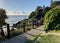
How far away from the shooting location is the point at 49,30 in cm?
1670

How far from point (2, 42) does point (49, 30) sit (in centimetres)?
646

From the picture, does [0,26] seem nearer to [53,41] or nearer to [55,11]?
[53,41]

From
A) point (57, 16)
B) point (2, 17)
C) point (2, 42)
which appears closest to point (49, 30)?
point (57, 16)

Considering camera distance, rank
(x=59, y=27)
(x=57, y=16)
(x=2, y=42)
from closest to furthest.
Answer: (x=2, y=42), (x=59, y=27), (x=57, y=16)

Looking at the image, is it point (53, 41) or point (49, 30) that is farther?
point (49, 30)

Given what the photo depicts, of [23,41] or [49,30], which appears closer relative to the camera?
[23,41]

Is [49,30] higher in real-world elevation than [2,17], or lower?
lower

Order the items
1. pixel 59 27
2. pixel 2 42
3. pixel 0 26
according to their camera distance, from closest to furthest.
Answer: pixel 2 42, pixel 0 26, pixel 59 27

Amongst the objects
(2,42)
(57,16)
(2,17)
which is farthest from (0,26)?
(57,16)

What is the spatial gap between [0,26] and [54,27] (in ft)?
17.7

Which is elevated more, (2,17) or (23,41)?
(2,17)

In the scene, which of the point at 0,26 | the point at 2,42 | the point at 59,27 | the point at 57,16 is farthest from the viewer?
the point at 57,16

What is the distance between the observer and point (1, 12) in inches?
612

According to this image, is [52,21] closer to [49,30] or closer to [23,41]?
[49,30]
